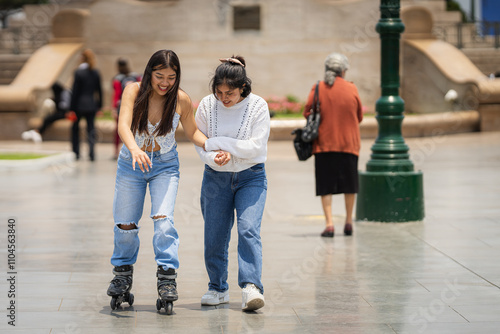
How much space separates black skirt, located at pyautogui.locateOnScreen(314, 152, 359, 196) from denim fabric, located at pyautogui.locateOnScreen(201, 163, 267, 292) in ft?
9.84

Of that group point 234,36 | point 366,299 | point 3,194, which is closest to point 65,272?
point 366,299

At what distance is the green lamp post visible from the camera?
10062 mm

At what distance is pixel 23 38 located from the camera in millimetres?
31312

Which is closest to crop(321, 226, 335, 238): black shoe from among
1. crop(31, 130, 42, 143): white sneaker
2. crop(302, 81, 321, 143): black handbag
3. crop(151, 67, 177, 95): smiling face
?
crop(302, 81, 321, 143): black handbag

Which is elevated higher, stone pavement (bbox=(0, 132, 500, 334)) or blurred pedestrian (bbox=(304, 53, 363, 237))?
blurred pedestrian (bbox=(304, 53, 363, 237))

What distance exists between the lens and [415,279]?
23.9ft

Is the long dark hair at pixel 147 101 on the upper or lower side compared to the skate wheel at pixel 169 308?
upper

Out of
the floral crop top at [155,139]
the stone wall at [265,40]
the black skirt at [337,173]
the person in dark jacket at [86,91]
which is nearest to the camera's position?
the floral crop top at [155,139]

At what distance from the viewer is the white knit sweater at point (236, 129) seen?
625 cm

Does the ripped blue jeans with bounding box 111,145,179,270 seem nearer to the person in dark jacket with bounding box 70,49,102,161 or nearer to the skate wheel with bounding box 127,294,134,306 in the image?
the skate wheel with bounding box 127,294,134,306

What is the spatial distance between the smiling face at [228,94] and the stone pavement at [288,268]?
137 centimetres

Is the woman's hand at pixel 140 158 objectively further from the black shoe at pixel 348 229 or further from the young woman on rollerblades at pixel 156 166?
the black shoe at pixel 348 229

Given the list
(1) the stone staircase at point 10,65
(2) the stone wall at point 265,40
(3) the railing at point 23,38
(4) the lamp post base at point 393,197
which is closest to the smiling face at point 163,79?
(4) the lamp post base at point 393,197

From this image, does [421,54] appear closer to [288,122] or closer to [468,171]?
[288,122]
